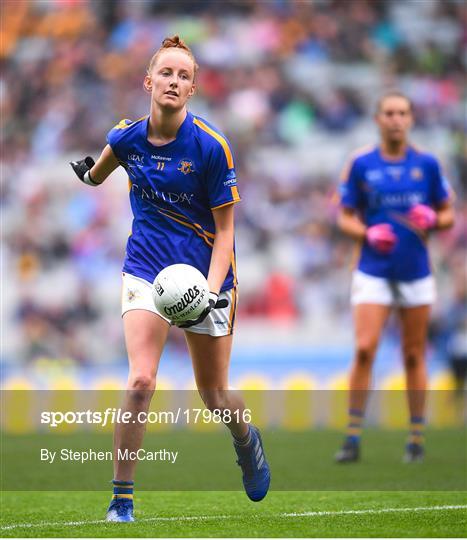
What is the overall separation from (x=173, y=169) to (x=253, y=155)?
41.4 feet

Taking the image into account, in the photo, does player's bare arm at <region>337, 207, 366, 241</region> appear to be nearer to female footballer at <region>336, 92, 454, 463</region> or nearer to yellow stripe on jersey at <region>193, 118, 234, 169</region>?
female footballer at <region>336, 92, 454, 463</region>

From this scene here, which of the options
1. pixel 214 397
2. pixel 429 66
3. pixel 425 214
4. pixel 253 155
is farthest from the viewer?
pixel 429 66

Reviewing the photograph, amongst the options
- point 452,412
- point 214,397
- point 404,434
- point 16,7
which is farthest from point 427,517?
point 16,7

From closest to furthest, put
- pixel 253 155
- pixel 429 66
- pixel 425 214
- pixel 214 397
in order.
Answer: pixel 214 397
pixel 425 214
pixel 253 155
pixel 429 66

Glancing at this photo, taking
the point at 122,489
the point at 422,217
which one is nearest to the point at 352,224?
the point at 422,217

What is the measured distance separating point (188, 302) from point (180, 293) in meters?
0.06

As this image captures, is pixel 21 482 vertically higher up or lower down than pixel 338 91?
lower down

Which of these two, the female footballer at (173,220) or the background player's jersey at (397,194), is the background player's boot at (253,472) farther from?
the background player's jersey at (397,194)

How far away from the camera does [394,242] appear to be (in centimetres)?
848

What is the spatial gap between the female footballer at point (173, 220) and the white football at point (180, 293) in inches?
3.6

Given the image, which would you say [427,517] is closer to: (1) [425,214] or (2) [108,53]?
(1) [425,214]

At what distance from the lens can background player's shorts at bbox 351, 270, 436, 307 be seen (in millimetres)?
8469

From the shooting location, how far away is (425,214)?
27.8ft

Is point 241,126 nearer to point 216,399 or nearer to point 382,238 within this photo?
point 382,238
